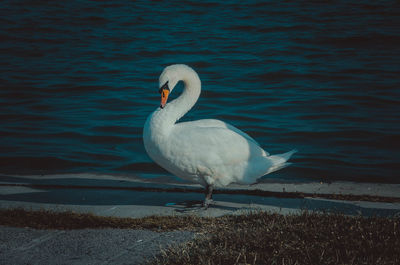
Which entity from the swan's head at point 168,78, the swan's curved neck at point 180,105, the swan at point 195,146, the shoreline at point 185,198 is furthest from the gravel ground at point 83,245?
the swan's head at point 168,78

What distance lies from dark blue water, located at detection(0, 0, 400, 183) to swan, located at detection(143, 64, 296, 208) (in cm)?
248

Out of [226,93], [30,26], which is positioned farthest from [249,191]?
[30,26]

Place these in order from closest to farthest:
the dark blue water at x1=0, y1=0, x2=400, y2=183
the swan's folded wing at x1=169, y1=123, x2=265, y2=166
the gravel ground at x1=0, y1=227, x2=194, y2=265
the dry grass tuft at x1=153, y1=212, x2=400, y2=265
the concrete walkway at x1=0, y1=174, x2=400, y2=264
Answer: the dry grass tuft at x1=153, y1=212, x2=400, y2=265 < the gravel ground at x1=0, y1=227, x2=194, y2=265 < the concrete walkway at x1=0, y1=174, x2=400, y2=264 < the swan's folded wing at x1=169, y1=123, x2=265, y2=166 < the dark blue water at x1=0, y1=0, x2=400, y2=183

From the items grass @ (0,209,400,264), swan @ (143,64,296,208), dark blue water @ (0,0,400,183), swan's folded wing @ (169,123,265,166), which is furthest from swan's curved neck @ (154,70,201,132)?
dark blue water @ (0,0,400,183)

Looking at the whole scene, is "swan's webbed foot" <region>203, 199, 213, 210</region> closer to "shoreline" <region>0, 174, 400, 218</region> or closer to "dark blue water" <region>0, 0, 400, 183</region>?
"shoreline" <region>0, 174, 400, 218</region>

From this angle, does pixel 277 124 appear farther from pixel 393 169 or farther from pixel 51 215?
pixel 51 215

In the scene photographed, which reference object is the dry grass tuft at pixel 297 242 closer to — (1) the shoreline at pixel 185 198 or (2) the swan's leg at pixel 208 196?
(1) the shoreline at pixel 185 198

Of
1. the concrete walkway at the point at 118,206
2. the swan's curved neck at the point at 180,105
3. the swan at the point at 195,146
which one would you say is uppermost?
the swan's curved neck at the point at 180,105

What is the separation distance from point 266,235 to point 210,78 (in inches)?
478

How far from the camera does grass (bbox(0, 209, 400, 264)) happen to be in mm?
4055

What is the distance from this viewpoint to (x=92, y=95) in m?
15.1

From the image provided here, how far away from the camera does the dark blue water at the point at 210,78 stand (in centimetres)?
1042

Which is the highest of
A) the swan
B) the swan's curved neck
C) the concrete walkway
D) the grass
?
the swan's curved neck

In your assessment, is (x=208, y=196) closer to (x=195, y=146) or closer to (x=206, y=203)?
(x=206, y=203)
